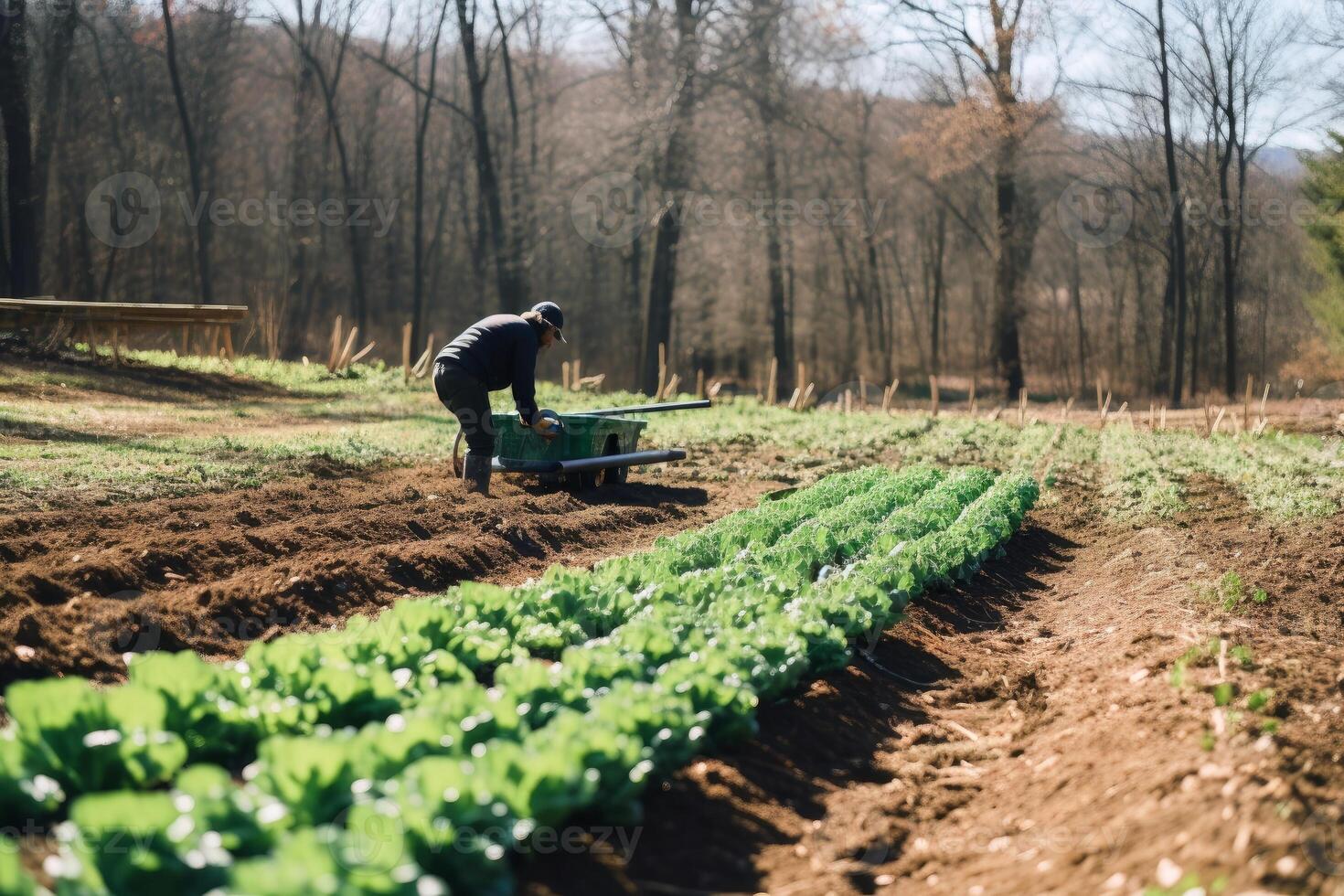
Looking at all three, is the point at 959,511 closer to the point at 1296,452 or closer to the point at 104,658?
the point at 104,658

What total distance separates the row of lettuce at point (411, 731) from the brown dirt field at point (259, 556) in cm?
175

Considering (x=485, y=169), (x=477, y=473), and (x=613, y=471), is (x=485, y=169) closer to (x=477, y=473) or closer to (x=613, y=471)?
(x=613, y=471)

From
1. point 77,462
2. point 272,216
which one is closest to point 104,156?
point 272,216

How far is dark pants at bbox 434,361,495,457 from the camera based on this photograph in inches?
447

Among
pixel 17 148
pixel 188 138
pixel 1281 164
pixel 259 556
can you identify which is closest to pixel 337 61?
pixel 188 138

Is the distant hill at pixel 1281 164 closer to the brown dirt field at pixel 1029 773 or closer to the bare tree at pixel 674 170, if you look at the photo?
the bare tree at pixel 674 170

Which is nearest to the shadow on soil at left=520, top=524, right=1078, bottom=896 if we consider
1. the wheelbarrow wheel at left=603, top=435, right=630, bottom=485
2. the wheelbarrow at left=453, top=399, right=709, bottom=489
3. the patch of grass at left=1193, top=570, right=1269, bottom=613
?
the patch of grass at left=1193, top=570, right=1269, bottom=613

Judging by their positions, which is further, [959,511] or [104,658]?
[959,511]

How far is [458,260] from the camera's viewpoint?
53.2 m

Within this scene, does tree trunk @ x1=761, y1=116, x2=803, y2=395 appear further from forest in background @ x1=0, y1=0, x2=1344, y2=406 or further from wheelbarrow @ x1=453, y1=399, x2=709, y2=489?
wheelbarrow @ x1=453, y1=399, x2=709, y2=489

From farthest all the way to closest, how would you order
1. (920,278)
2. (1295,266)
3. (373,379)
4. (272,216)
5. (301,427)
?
→ (920,278) → (1295,266) → (272,216) → (373,379) → (301,427)

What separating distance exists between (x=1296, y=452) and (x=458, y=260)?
4048cm

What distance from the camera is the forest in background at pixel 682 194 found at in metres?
31.3

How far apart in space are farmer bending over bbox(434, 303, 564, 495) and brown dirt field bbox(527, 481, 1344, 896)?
15.4 ft
